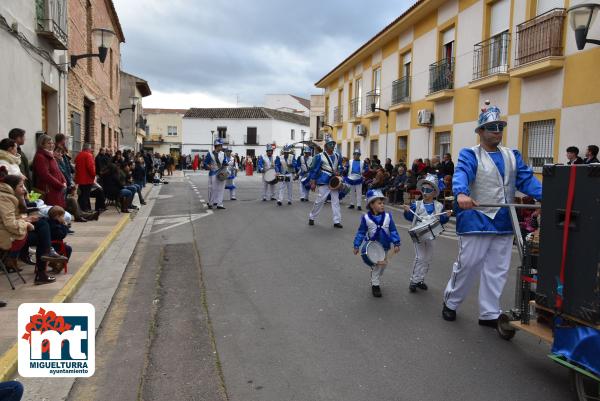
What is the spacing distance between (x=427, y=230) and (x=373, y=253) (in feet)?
2.25

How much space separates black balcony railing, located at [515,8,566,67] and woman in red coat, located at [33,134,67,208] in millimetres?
11142

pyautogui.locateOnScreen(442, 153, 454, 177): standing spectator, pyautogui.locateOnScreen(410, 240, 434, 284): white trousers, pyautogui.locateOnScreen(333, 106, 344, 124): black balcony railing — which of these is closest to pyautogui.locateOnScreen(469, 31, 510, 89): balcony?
pyautogui.locateOnScreen(442, 153, 454, 177): standing spectator

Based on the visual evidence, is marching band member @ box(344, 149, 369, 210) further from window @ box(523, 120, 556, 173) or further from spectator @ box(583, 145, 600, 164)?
spectator @ box(583, 145, 600, 164)

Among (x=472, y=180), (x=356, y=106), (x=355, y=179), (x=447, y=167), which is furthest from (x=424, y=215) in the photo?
(x=356, y=106)

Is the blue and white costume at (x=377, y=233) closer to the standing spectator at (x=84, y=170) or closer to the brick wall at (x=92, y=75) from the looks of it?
the standing spectator at (x=84, y=170)

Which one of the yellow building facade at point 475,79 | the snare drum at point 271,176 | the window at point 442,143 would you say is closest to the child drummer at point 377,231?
the yellow building facade at point 475,79

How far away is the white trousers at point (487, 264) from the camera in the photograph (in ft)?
15.9

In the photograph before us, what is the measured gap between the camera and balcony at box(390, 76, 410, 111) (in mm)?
21875

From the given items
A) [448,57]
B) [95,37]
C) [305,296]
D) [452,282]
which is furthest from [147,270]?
[448,57]

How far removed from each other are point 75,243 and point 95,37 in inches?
264

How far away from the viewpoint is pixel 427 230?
6.11 meters

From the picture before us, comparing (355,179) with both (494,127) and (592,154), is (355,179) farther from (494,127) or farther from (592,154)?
(494,127)

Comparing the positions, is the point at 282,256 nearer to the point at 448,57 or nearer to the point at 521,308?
the point at 521,308

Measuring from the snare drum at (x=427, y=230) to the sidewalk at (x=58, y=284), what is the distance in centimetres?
395
